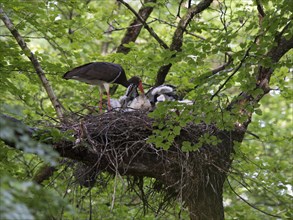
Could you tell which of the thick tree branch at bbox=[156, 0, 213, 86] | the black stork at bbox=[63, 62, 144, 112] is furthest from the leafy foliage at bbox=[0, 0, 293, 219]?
the black stork at bbox=[63, 62, 144, 112]

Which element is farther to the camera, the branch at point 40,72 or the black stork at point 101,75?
the black stork at point 101,75

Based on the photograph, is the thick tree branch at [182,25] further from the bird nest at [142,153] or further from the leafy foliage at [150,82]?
the bird nest at [142,153]

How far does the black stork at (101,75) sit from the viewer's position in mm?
6340

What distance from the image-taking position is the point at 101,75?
6562 mm

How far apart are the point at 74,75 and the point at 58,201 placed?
3.91 meters

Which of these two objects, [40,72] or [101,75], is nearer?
[40,72]

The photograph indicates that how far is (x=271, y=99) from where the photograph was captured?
1514 cm

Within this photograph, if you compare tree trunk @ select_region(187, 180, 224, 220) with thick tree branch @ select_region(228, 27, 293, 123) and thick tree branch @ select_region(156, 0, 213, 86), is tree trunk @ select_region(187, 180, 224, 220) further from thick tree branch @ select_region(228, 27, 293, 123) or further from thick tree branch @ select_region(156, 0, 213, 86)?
thick tree branch @ select_region(156, 0, 213, 86)

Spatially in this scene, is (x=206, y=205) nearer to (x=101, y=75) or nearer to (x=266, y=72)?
(x=266, y=72)

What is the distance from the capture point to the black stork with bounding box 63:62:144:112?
6.34 m

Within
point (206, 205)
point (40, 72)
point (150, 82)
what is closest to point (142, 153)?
point (206, 205)

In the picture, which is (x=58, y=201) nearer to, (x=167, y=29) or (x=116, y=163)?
(x=116, y=163)

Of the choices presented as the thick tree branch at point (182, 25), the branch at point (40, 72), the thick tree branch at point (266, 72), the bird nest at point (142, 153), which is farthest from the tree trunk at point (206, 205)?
the thick tree branch at point (182, 25)

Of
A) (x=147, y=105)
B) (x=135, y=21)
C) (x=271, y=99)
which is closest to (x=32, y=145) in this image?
(x=147, y=105)
